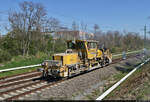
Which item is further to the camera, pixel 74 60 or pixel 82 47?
pixel 82 47

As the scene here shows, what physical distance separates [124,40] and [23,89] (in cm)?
5335

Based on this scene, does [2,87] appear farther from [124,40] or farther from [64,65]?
[124,40]

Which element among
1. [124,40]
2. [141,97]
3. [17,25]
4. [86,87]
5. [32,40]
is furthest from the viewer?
[124,40]

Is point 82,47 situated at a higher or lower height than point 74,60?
higher

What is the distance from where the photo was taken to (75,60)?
492 inches

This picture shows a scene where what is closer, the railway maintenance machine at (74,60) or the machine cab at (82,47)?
the railway maintenance machine at (74,60)

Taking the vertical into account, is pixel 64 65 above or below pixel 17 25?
below

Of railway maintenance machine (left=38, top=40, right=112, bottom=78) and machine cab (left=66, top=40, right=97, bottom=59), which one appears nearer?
railway maintenance machine (left=38, top=40, right=112, bottom=78)

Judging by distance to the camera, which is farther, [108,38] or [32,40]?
[108,38]

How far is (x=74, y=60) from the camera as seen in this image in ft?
40.6

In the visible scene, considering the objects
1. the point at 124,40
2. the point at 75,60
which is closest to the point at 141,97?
the point at 75,60

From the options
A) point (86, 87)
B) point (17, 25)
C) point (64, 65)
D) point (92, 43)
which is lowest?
point (86, 87)

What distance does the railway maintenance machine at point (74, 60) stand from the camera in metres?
11.0

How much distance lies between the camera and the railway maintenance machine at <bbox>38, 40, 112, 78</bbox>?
11.0m
